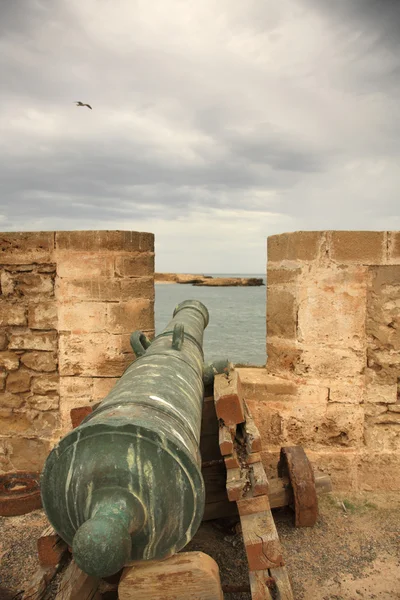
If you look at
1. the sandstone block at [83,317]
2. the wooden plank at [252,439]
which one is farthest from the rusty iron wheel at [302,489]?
the sandstone block at [83,317]

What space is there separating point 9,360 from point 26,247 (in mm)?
1041

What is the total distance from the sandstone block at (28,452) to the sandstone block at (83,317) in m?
1.09

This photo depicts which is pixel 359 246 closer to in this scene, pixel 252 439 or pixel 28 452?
pixel 252 439

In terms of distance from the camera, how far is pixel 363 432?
4.02 meters

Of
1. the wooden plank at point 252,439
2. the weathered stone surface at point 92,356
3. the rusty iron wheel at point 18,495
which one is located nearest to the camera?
the wooden plank at point 252,439

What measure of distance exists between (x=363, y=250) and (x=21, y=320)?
300cm

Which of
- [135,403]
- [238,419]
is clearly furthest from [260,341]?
[135,403]

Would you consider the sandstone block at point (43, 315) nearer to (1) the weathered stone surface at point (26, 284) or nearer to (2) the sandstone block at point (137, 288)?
(1) the weathered stone surface at point (26, 284)

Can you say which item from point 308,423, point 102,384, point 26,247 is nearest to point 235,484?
point 308,423

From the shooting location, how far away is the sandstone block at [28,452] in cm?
445

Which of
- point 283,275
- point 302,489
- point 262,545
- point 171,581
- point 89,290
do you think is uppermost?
point 283,275

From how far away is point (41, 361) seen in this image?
4398 mm

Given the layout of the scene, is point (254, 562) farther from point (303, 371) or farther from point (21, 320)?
point (21, 320)

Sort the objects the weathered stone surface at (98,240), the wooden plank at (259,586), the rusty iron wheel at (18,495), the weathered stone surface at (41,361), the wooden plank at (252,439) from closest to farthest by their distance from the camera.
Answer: the wooden plank at (259,586) → the wooden plank at (252,439) → the rusty iron wheel at (18,495) → the weathered stone surface at (98,240) → the weathered stone surface at (41,361)
